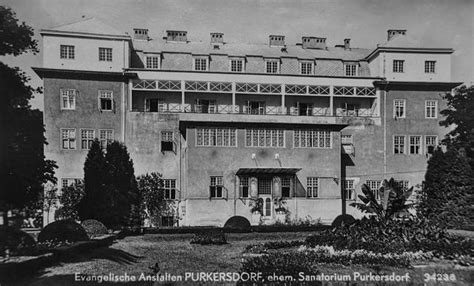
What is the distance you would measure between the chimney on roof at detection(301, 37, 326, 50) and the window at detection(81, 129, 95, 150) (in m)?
19.7

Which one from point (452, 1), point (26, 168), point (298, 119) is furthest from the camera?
point (298, 119)

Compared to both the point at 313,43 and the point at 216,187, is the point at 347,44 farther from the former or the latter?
the point at 216,187

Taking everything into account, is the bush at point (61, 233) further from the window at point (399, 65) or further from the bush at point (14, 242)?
the window at point (399, 65)

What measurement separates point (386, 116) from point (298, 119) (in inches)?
292

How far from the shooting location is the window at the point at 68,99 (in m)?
37.9

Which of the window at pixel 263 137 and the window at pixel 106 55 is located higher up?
the window at pixel 106 55

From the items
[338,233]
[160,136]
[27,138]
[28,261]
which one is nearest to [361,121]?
[160,136]

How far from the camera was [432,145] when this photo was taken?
131 feet

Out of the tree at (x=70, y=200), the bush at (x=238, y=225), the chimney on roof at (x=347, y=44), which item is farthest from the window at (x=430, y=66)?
the tree at (x=70, y=200)

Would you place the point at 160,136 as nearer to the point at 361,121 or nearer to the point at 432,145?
the point at 361,121

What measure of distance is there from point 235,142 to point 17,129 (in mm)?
17113

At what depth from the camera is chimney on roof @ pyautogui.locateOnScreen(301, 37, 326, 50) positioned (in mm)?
45722

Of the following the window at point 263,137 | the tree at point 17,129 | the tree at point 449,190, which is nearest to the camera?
the tree at point 17,129

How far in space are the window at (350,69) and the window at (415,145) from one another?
720 cm
